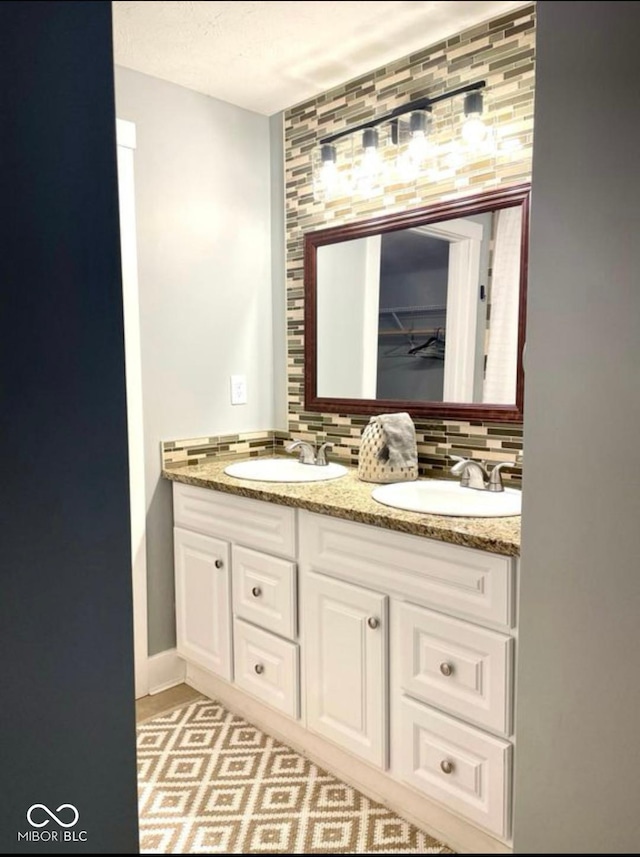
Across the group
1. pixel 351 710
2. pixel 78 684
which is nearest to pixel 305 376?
pixel 351 710

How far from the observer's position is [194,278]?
6.53 ft

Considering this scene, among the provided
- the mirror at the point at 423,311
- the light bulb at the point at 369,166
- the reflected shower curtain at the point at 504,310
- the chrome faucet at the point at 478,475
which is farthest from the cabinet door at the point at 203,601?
the light bulb at the point at 369,166

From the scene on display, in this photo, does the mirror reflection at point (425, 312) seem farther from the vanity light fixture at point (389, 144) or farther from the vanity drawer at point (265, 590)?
the vanity drawer at point (265, 590)

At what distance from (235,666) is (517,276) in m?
1.35

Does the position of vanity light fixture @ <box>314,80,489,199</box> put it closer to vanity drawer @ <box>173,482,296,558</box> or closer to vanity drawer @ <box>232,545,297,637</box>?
vanity drawer @ <box>173,482,296,558</box>

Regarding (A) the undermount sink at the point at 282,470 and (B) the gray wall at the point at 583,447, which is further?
(A) the undermount sink at the point at 282,470

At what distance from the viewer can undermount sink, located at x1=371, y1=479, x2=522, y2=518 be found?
151 cm

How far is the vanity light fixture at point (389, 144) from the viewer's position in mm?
1664

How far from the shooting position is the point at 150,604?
2064mm

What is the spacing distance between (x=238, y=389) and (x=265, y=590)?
72 centimetres

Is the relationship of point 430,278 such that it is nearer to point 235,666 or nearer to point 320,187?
point 320,187

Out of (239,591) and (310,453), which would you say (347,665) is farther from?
(310,453)

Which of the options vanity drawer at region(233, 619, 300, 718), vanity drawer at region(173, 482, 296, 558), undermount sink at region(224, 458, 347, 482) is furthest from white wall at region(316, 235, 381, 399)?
vanity drawer at region(233, 619, 300, 718)

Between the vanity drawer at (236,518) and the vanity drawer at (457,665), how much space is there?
0.41 metres
